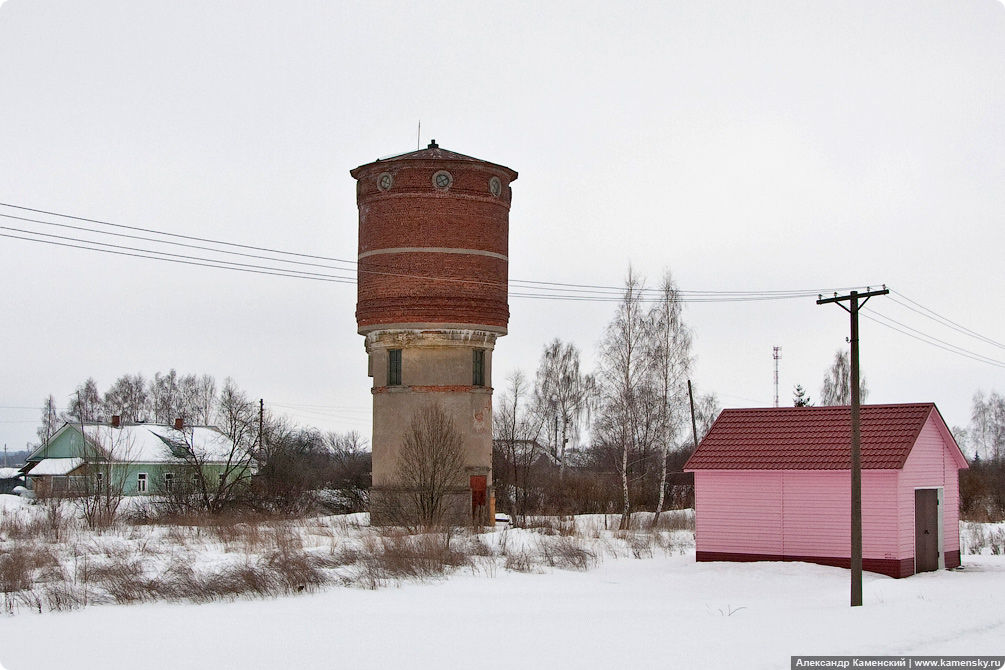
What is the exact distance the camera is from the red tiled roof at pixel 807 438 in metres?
23.2

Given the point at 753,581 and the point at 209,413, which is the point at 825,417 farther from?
the point at 209,413

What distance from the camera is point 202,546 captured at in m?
27.0

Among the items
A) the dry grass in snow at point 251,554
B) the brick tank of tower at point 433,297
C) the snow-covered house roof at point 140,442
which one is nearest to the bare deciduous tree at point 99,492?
the dry grass in snow at point 251,554

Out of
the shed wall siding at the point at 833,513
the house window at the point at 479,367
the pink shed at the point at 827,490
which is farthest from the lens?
the house window at the point at 479,367

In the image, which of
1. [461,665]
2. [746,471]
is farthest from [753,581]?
[461,665]

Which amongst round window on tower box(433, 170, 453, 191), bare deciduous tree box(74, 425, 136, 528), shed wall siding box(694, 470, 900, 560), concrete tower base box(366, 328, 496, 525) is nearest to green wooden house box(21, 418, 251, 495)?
bare deciduous tree box(74, 425, 136, 528)

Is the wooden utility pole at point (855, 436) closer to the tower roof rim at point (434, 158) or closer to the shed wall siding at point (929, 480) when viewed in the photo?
the shed wall siding at point (929, 480)

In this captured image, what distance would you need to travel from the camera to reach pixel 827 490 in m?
23.2

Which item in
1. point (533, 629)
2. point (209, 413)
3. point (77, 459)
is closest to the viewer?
point (533, 629)

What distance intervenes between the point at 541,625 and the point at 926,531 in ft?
38.2

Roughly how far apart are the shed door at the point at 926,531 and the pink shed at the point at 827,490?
0.02 meters

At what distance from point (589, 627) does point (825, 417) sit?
11.1 meters

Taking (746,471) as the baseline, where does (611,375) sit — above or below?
above

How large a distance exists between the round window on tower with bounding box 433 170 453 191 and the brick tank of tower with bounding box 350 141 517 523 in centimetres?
3
